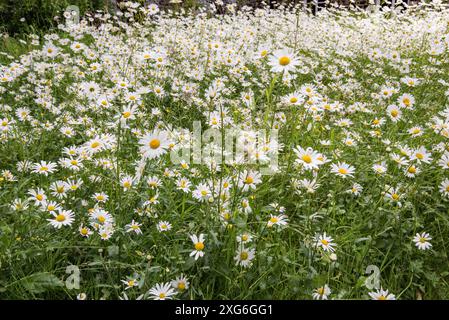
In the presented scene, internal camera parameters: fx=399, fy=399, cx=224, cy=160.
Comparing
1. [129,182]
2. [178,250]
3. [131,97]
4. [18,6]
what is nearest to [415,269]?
[178,250]

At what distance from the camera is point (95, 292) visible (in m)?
1.57

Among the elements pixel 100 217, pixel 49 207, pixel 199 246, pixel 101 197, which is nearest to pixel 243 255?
pixel 199 246

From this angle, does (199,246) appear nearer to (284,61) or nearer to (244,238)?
(244,238)

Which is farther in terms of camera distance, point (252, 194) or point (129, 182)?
point (252, 194)

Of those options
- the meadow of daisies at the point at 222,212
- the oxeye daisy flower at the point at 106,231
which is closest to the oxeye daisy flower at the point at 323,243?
the meadow of daisies at the point at 222,212

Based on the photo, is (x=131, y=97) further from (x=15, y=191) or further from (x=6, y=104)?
(x=6, y=104)

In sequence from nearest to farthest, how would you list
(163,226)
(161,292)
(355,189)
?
(161,292) < (163,226) < (355,189)

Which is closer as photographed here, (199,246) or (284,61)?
(199,246)

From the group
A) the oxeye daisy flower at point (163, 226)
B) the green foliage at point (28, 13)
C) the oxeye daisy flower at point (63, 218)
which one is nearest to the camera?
the oxeye daisy flower at point (63, 218)

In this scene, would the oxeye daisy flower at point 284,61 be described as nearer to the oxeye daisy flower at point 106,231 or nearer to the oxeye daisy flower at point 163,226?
the oxeye daisy flower at point 163,226

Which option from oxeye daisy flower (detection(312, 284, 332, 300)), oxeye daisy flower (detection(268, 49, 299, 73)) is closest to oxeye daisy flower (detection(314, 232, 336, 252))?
oxeye daisy flower (detection(312, 284, 332, 300))

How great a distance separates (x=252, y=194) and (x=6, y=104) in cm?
253

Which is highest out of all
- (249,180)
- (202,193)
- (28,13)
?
(28,13)

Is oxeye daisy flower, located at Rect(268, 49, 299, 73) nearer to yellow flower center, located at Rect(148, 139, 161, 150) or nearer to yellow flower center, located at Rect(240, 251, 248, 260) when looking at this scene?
yellow flower center, located at Rect(148, 139, 161, 150)
